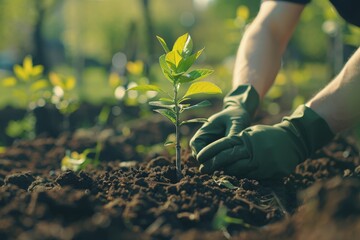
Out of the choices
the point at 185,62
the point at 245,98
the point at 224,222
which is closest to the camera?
the point at 224,222

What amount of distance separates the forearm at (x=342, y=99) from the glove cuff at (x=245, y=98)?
1.57 feet

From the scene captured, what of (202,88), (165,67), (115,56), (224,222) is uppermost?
(115,56)

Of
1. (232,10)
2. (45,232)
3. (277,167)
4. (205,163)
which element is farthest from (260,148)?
(232,10)

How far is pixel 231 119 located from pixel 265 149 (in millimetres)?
395

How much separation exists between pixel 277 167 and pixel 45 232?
50.2 inches

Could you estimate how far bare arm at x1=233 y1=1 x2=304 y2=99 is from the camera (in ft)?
10.5

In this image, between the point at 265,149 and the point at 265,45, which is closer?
the point at 265,149

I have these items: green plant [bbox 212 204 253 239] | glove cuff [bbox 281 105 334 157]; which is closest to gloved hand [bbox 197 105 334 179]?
glove cuff [bbox 281 105 334 157]

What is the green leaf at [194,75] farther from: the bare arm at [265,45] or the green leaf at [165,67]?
the bare arm at [265,45]

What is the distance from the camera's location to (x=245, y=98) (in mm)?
3008

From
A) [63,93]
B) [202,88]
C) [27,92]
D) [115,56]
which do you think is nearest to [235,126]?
[202,88]

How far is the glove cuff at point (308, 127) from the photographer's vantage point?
253 cm

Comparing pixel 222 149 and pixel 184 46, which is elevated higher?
pixel 184 46

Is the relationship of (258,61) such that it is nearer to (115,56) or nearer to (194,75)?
(194,75)
